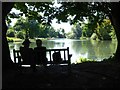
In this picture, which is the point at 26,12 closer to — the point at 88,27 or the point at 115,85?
the point at 88,27

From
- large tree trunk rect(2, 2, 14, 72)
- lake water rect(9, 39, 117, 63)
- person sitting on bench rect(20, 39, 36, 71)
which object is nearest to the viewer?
person sitting on bench rect(20, 39, 36, 71)

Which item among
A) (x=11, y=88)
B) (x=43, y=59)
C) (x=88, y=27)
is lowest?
(x=11, y=88)

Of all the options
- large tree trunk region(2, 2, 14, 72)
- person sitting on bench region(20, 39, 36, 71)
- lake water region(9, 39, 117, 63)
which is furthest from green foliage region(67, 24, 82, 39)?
person sitting on bench region(20, 39, 36, 71)

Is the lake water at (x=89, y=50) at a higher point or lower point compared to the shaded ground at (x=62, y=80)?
lower

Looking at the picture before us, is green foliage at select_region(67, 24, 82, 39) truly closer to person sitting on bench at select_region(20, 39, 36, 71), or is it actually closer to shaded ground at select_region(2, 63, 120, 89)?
shaded ground at select_region(2, 63, 120, 89)

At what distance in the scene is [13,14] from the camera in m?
11.7

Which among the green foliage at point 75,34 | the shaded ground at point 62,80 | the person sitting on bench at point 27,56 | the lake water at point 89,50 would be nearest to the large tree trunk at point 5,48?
the shaded ground at point 62,80

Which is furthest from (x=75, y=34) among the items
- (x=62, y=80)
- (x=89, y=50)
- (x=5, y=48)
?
(x=62, y=80)

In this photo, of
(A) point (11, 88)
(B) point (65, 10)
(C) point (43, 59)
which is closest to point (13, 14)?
(B) point (65, 10)

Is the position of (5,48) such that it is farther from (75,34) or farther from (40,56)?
(75,34)

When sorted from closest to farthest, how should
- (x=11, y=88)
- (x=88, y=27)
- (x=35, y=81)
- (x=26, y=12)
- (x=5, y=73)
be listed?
1. (x=11, y=88)
2. (x=35, y=81)
3. (x=5, y=73)
4. (x=26, y=12)
5. (x=88, y=27)

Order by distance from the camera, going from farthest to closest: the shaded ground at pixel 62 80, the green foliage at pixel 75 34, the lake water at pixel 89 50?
the green foliage at pixel 75 34 < the lake water at pixel 89 50 < the shaded ground at pixel 62 80

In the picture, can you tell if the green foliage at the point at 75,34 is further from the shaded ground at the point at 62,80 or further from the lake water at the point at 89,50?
the shaded ground at the point at 62,80

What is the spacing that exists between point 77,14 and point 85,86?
21.4 ft
